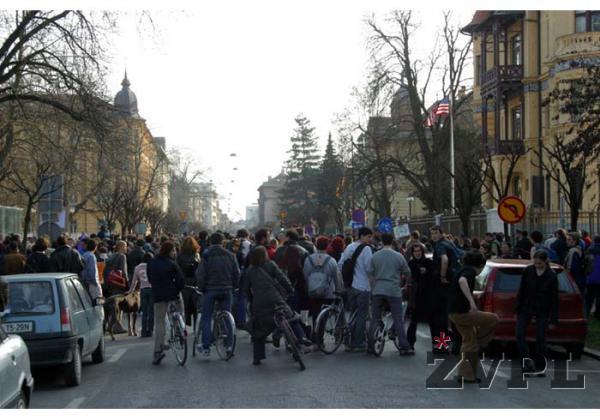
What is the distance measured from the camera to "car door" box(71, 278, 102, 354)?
13.5 metres

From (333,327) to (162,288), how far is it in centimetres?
288

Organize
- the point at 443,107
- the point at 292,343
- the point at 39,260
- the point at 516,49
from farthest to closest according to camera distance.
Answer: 1. the point at 516,49
2. the point at 443,107
3. the point at 39,260
4. the point at 292,343

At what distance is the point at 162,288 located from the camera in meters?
14.6

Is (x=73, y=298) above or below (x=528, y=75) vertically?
below

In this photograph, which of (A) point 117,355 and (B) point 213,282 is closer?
(B) point 213,282

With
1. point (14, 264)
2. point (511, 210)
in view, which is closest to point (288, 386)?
point (14, 264)

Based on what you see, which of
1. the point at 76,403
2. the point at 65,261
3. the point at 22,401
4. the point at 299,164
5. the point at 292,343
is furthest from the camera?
the point at 299,164

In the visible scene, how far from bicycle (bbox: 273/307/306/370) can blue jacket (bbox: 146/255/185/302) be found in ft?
5.29

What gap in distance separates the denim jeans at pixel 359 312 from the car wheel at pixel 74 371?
4.86 meters

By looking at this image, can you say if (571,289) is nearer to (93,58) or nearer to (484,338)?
(484,338)

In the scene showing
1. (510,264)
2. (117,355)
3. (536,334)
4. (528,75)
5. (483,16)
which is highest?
(483,16)

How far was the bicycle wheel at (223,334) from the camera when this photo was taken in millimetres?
14711

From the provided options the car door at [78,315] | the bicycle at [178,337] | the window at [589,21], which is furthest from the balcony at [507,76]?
the car door at [78,315]

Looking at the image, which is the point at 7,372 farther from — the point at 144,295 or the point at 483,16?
the point at 483,16
